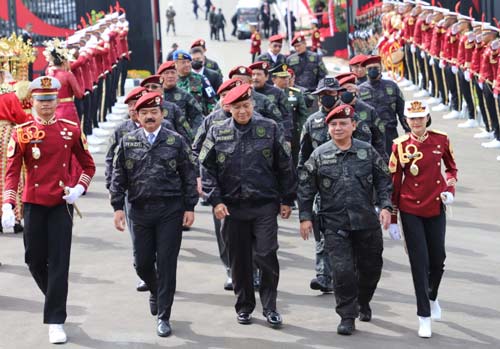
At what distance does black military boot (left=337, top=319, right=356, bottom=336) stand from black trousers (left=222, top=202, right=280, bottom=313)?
60 cm

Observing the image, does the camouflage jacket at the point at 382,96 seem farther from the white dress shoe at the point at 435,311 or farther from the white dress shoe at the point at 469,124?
the white dress shoe at the point at 469,124

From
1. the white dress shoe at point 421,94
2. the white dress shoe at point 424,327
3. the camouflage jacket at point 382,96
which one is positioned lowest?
the white dress shoe at point 421,94

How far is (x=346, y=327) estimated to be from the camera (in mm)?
9875

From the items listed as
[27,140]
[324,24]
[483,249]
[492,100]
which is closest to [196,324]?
[27,140]

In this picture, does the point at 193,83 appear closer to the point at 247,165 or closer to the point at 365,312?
the point at 247,165

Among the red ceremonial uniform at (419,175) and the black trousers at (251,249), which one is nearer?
the red ceremonial uniform at (419,175)

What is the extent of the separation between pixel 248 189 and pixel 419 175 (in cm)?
136

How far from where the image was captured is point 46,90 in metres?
10.0

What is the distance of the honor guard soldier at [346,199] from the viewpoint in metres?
9.85

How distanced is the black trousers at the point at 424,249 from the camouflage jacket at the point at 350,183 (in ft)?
0.86

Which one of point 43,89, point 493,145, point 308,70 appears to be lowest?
Result: point 493,145

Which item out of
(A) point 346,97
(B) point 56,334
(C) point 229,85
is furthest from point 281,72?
(B) point 56,334

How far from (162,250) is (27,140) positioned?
4.44 ft

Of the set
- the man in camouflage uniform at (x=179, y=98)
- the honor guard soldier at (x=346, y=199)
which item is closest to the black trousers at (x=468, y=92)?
the man in camouflage uniform at (x=179, y=98)
